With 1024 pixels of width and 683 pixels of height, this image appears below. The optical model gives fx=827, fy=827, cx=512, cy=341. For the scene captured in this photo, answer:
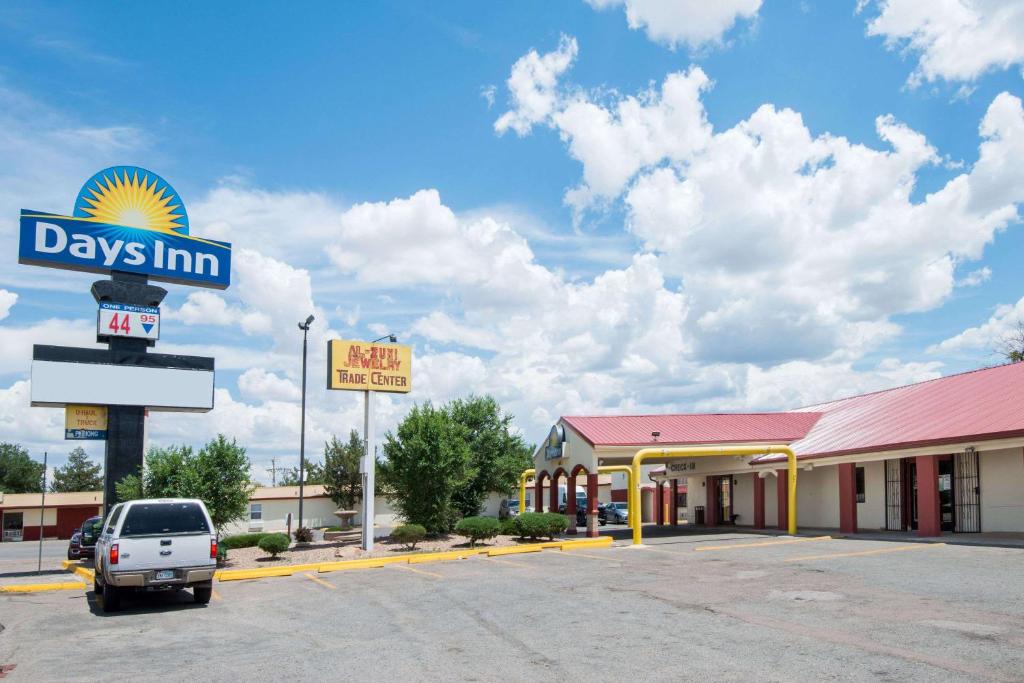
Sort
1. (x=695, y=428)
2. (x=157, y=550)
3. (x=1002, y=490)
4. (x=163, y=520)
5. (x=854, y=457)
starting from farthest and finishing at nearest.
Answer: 1. (x=695, y=428)
2. (x=854, y=457)
3. (x=1002, y=490)
4. (x=163, y=520)
5. (x=157, y=550)

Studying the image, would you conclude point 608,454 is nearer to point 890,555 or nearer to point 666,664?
point 890,555

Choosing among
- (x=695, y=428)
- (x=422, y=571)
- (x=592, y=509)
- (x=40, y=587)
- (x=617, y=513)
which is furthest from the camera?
(x=617, y=513)

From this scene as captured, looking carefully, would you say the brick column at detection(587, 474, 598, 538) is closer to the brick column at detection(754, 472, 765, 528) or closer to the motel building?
the motel building

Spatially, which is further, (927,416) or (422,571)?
→ (927,416)

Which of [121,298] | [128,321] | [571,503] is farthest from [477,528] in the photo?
[121,298]

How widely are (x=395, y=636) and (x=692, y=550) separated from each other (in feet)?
45.3

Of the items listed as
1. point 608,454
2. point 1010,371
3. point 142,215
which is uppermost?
point 142,215

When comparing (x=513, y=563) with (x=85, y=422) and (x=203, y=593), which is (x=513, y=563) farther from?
(x=85, y=422)

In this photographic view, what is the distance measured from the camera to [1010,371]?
88.5 feet

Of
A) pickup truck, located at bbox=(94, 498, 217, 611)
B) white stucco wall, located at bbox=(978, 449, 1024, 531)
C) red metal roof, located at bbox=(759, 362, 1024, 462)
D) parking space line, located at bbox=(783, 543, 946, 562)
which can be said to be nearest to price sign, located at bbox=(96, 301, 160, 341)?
pickup truck, located at bbox=(94, 498, 217, 611)

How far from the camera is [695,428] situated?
105 feet

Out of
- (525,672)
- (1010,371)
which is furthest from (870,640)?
(1010,371)

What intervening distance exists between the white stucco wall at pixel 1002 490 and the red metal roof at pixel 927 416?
115cm

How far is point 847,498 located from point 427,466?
46.7 ft
